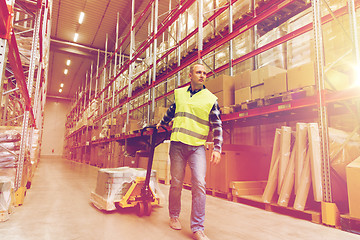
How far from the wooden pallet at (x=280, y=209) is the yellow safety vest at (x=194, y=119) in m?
1.72

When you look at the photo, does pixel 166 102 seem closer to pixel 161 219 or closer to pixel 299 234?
pixel 161 219

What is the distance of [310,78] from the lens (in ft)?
11.4

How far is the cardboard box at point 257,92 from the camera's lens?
4274 mm

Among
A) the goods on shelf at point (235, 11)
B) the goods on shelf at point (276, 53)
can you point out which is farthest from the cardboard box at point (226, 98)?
the goods on shelf at point (235, 11)

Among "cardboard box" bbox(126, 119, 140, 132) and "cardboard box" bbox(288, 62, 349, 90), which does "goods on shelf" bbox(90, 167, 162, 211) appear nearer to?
"cardboard box" bbox(288, 62, 349, 90)

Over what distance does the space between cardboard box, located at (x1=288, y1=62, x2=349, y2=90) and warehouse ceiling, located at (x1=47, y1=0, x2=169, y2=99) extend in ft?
32.5

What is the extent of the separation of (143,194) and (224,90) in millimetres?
2685

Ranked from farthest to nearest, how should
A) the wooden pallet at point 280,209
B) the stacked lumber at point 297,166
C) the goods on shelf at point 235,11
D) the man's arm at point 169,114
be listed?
the goods on shelf at point 235,11
the stacked lumber at point 297,166
the wooden pallet at point 280,209
the man's arm at point 169,114

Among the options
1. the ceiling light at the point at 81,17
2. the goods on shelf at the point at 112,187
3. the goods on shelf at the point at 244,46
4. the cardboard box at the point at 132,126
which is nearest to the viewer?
the goods on shelf at the point at 112,187

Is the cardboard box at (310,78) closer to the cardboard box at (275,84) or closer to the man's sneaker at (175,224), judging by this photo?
the cardboard box at (275,84)

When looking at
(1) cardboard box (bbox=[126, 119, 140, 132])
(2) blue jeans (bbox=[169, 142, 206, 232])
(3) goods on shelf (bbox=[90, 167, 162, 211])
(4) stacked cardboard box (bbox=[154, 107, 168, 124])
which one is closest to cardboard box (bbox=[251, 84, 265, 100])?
(2) blue jeans (bbox=[169, 142, 206, 232])

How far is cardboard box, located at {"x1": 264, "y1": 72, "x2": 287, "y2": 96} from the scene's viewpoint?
386 centimetres

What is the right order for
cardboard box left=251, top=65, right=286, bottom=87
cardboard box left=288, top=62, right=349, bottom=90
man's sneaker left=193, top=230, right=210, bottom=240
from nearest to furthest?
man's sneaker left=193, top=230, right=210, bottom=240 < cardboard box left=288, top=62, right=349, bottom=90 < cardboard box left=251, top=65, right=286, bottom=87

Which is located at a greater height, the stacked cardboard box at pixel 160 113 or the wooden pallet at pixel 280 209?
the stacked cardboard box at pixel 160 113
